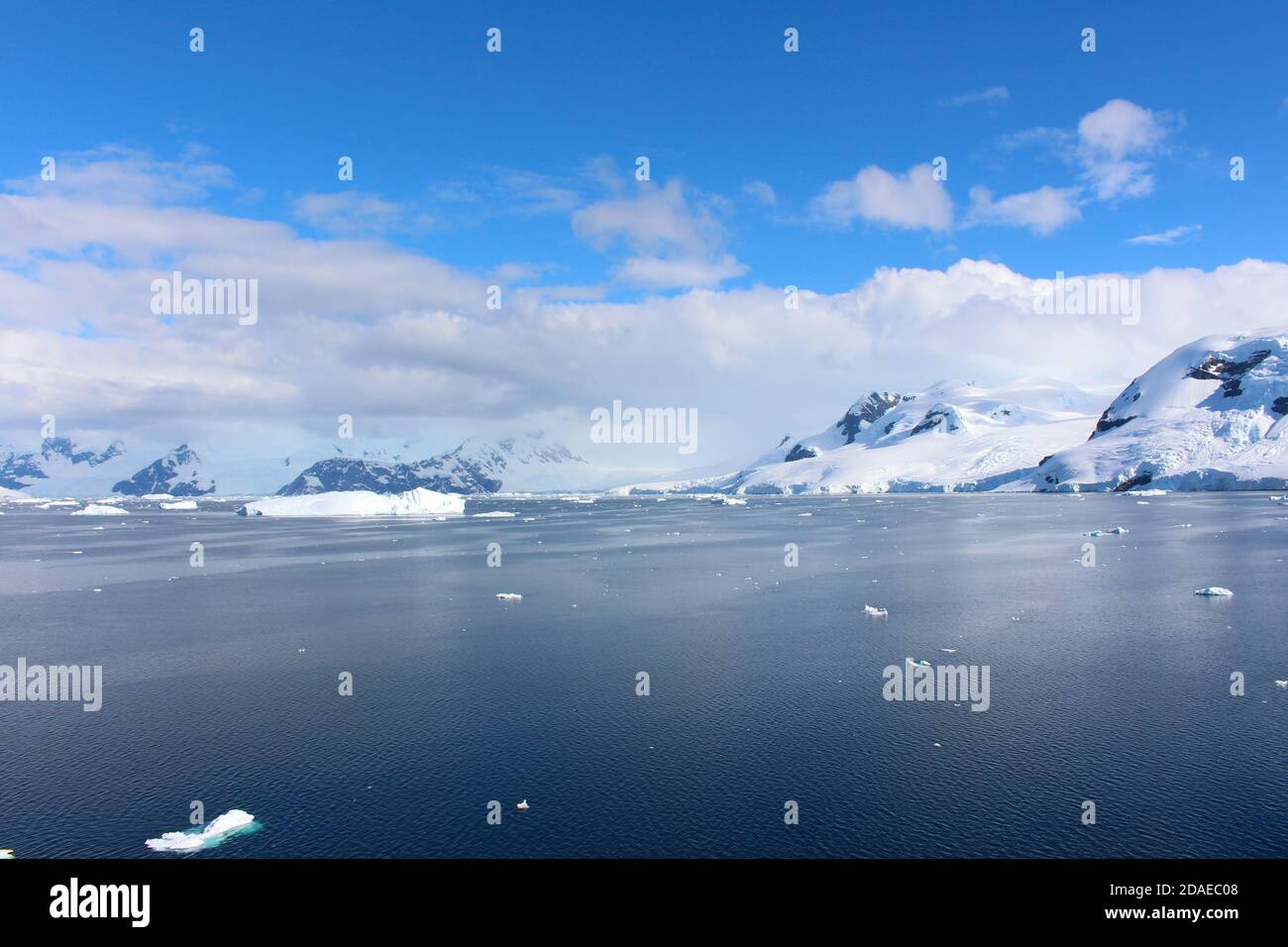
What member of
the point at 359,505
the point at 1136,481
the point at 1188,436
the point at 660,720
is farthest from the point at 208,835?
the point at 1188,436

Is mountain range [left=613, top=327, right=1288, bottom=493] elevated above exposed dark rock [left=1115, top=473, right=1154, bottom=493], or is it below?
above

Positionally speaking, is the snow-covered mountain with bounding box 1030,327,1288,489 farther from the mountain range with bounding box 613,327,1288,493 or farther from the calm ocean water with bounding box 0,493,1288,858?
the calm ocean water with bounding box 0,493,1288,858

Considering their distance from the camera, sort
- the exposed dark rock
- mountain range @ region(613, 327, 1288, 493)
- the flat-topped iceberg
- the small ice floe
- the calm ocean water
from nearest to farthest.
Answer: the small ice floe, the calm ocean water, the flat-topped iceberg, mountain range @ region(613, 327, 1288, 493), the exposed dark rock

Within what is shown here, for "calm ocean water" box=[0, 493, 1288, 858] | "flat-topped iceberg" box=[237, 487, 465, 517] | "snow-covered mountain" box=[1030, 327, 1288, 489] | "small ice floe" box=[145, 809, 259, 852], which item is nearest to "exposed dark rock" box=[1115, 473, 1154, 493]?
"snow-covered mountain" box=[1030, 327, 1288, 489]

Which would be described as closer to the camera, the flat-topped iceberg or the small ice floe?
the small ice floe
